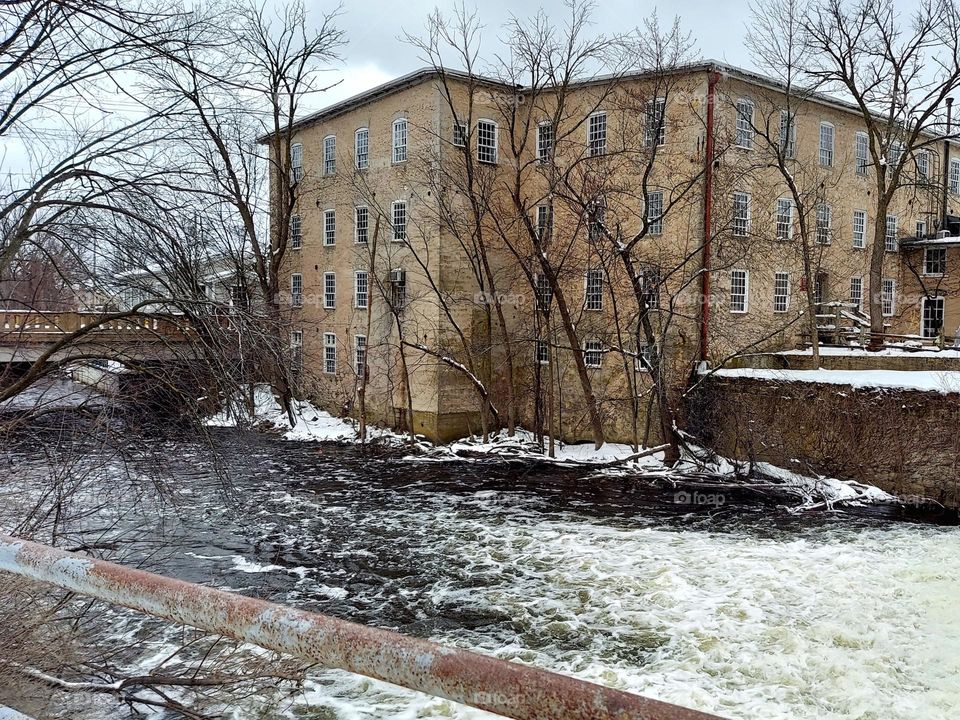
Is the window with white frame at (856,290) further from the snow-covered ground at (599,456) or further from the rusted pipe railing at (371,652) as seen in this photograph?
the rusted pipe railing at (371,652)

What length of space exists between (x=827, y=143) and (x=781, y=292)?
6.79m

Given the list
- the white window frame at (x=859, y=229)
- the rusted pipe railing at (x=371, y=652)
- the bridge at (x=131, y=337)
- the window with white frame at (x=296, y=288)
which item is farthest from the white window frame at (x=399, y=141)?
the rusted pipe railing at (x=371, y=652)

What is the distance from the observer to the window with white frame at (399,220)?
93.3ft

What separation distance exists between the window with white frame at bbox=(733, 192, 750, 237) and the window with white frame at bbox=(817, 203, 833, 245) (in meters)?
4.64

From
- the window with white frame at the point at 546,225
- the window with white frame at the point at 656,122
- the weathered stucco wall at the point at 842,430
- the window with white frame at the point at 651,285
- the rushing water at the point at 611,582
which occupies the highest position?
the window with white frame at the point at 656,122

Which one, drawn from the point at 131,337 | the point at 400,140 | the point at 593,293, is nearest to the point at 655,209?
the point at 593,293

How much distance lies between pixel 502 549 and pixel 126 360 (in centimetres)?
828

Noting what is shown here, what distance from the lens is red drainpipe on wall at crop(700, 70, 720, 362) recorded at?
23625 millimetres

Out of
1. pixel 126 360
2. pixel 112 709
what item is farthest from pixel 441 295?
pixel 112 709

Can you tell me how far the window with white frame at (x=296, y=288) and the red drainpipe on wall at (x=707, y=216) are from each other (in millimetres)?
18903

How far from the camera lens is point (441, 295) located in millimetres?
26797

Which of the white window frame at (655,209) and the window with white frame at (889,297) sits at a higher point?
the white window frame at (655,209)

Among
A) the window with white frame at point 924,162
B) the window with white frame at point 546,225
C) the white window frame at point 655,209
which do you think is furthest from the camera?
the window with white frame at point 924,162

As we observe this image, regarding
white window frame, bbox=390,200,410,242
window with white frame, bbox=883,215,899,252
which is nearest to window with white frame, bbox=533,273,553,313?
white window frame, bbox=390,200,410,242
